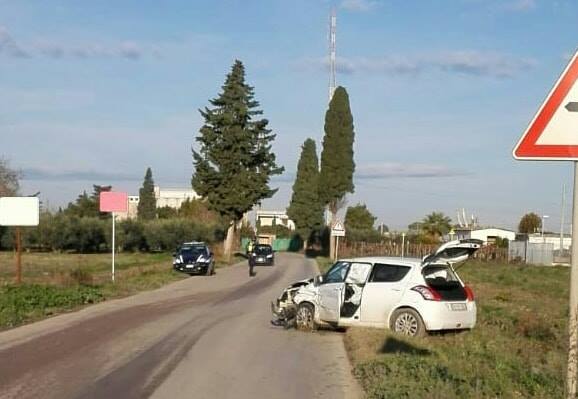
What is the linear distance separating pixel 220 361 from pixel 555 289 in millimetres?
26972

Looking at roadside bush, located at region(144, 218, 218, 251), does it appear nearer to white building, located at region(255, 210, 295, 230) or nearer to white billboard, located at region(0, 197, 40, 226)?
white billboard, located at region(0, 197, 40, 226)

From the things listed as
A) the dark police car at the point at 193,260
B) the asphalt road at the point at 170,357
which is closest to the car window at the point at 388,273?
the asphalt road at the point at 170,357

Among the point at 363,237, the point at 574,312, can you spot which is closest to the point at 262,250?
the point at 363,237

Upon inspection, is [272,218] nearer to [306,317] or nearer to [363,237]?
[363,237]

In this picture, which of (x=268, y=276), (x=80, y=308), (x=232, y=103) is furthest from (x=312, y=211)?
(x=80, y=308)

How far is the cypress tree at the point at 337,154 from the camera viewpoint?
74250mm

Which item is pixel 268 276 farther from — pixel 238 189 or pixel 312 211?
pixel 312 211

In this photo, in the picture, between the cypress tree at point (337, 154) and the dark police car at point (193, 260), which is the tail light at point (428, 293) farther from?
the cypress tree at point (337, 154)

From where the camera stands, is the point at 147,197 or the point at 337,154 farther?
the point at 147,197

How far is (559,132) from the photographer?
18.6ft

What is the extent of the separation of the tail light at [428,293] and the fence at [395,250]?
55.2 metres

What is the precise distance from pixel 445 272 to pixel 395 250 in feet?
208

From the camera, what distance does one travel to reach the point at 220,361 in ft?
43.6

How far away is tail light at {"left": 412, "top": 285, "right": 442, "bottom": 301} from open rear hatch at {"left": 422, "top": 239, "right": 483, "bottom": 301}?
73mm
